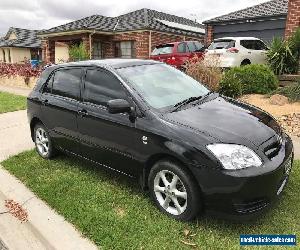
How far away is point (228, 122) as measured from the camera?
3844 millimetres

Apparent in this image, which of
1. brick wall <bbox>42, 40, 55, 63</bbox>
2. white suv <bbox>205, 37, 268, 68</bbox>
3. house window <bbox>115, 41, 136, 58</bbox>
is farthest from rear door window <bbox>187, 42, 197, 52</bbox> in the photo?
brick wall <bbox>42, 40, 55, 63</bbox>

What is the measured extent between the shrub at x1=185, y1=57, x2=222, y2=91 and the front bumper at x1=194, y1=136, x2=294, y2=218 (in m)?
6.15

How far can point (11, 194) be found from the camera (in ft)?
15.8

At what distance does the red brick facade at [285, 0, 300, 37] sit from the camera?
1219cm

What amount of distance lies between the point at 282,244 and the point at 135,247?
4.68 feet

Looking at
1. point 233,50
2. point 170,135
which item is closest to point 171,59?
point 233,50

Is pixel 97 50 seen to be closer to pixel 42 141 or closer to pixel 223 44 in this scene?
pixel 223 44

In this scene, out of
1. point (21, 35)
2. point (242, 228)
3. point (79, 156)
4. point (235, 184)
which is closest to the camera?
point (235, 184)

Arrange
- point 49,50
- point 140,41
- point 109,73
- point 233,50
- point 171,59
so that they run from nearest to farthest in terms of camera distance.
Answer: point 109,73
point 233,50
point 171,59
point 140,41
point 49,50

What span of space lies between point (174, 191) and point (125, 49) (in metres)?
22.0

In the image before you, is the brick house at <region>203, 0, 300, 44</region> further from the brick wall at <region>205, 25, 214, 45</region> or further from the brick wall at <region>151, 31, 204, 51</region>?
the brick wall at <region>151, 31, 204, 51</region>

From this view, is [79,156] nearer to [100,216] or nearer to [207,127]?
[100,216]

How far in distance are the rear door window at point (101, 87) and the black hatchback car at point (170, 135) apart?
14mm

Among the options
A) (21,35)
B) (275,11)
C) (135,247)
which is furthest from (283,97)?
(21,35)
